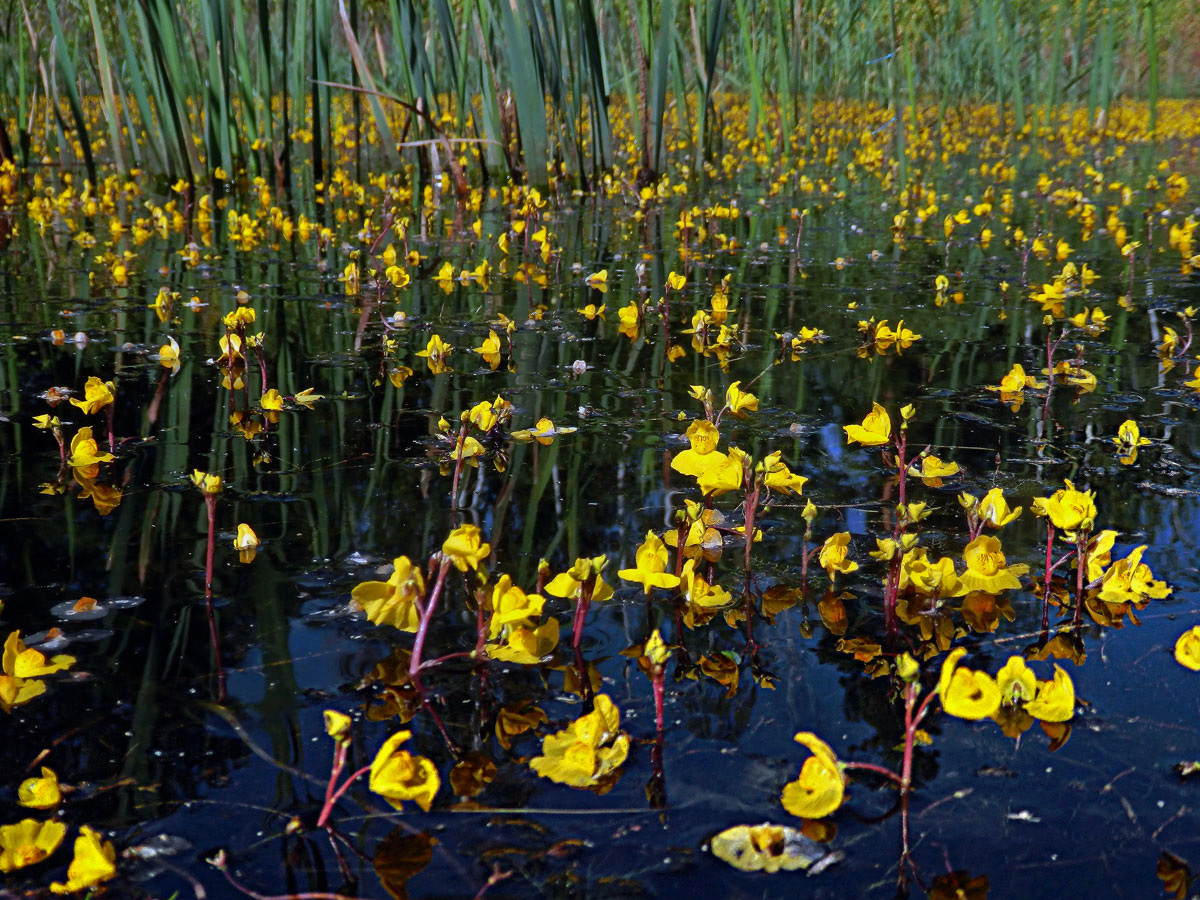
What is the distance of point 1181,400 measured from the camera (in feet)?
7.55

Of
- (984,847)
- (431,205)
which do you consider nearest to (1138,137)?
(431,205)

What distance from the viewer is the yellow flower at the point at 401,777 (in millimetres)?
969

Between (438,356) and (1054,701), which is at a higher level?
Result: (438,356)

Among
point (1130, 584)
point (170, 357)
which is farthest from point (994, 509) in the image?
point (170, 357)

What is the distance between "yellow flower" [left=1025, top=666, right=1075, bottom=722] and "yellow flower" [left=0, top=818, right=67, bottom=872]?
92 cm

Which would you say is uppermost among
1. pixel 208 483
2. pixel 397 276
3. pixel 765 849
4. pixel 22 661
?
pixel 397 276

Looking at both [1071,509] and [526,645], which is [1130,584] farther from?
[526,645]

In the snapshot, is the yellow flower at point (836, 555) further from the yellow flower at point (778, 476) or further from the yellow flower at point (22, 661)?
the yellow flower at point (22, 661)

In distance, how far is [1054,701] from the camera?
111 centimetres

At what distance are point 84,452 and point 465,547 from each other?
3.11 ft

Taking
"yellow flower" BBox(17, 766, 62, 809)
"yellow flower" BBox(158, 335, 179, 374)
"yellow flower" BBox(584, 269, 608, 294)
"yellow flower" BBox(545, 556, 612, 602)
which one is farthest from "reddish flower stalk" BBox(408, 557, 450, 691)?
"yellow flower" BBox(584, 269, 608, 294)

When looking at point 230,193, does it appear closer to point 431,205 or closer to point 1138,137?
point 431,205

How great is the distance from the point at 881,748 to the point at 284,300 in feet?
9.02

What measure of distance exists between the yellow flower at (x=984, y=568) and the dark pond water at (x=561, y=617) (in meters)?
0.03
